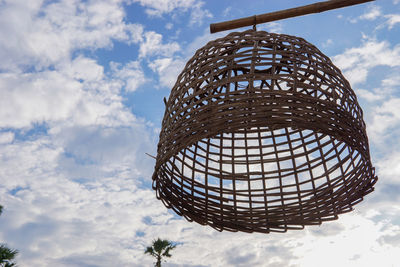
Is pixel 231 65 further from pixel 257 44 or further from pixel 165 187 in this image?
pixel 165 187

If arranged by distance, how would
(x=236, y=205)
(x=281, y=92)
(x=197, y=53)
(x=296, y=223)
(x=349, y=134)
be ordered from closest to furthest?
(x=281, y=92)
(x=349, y=134)
(x=197, y=53)
(x=296, y=223)
(x=236, y=205)

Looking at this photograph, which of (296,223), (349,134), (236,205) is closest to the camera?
(349,134)

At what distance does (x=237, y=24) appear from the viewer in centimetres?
162

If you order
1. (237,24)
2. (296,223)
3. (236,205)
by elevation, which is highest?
(237,24)

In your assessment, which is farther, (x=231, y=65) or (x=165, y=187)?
(x=165, y=187)

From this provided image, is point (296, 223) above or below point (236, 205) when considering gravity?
below

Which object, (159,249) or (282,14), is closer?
(282,14)

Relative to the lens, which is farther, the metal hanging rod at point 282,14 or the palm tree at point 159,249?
the palm tree at point 159,249

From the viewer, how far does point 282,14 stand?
5.15 ft

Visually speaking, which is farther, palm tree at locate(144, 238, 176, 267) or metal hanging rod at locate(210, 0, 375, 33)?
palm tree at locate(144, 238, 176, 267)

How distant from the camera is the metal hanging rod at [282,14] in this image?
60.1 inches

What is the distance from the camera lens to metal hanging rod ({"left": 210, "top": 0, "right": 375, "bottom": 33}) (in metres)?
1.53

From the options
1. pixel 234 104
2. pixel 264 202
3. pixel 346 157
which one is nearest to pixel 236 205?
pixel 264 202

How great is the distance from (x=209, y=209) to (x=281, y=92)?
765 millimetres
